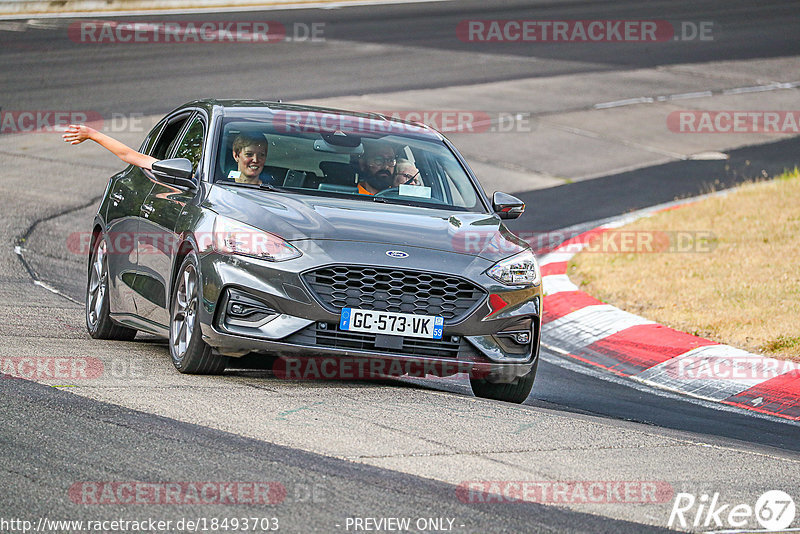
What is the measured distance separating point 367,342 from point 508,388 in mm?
1165

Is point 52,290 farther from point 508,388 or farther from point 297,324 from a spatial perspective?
point 508,388

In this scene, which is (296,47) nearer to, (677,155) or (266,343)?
(677,155)

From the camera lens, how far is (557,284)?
1262cm

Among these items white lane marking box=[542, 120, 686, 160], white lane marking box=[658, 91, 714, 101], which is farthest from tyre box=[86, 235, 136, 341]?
white lane marking box=[658, 91, 714, 101]

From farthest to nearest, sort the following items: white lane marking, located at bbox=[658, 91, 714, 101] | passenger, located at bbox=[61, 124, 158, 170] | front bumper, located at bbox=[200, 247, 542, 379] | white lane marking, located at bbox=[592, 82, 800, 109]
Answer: white lane marking, located at bbox=[658, 91, 714, 101] → white lane marking, located at bbox=[592, 82, 800, 109] → passenger, located at bbox=[61, 124, 158, 170] → front bumper, located at bbox=[200, 247, 542, 379]

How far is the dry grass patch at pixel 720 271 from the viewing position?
10414 mm

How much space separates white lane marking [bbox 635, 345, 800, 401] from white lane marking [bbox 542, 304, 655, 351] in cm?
101

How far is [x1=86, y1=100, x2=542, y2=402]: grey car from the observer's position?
711 cm

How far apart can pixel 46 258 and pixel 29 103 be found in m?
9.08

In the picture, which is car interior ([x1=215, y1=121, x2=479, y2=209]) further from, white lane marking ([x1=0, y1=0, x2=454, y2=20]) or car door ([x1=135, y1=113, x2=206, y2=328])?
white lane marking ([x1=0, y1=0, x2=454, y2=20])

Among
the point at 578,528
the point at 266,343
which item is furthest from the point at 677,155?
the point at 578,528

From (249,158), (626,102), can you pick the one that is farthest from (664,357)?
(626,102)

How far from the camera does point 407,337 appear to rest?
716 centimetres

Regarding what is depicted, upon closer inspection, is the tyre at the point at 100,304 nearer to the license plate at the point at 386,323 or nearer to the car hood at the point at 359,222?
the car hood at the point at 359,222
